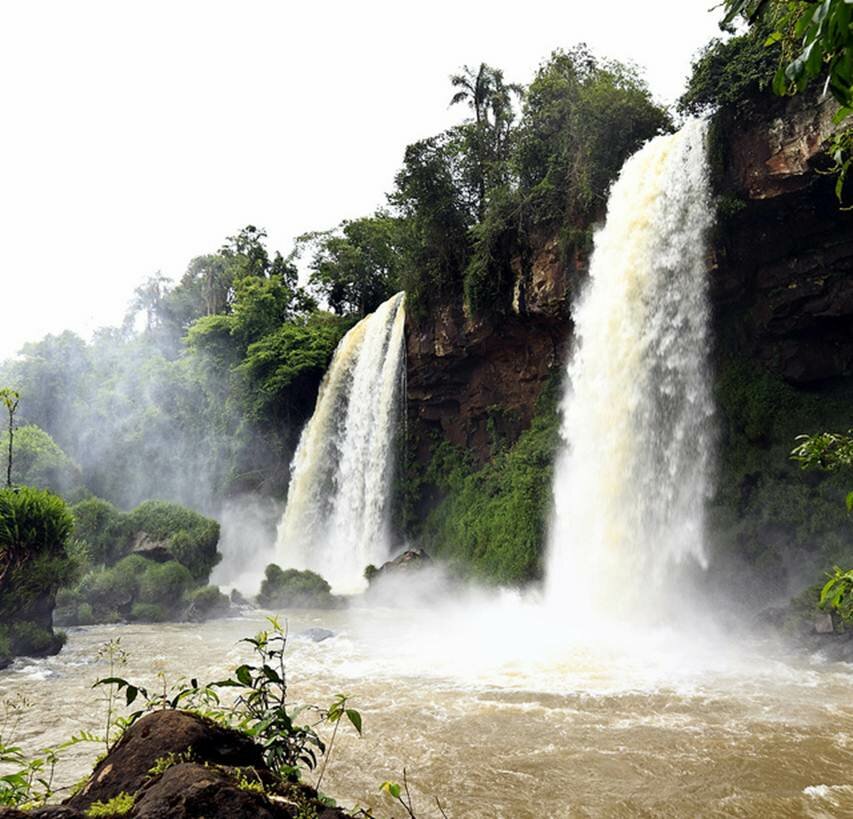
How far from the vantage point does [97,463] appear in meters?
31.9

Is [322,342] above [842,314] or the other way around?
above

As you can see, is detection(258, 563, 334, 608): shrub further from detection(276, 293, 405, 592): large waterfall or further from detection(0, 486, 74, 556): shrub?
detection(0, 486, 74, 556): shrub

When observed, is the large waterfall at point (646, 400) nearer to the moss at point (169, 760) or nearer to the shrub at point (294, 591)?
the shrub at point (294, 591)

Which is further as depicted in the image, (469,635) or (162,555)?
(162,555)

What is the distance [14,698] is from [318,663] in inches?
152

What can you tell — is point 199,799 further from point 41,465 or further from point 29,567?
point 41,465

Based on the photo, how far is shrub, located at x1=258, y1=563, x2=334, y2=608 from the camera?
16266 mm

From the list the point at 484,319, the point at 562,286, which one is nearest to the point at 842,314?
the point at 562,286

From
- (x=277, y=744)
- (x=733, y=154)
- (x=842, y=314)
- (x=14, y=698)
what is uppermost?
(x=733, y=154)

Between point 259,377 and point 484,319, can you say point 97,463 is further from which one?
point 484,319

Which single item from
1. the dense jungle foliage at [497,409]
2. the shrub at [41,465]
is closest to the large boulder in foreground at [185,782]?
the dense jungle foliage at [497,409]

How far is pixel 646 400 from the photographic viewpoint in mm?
14039

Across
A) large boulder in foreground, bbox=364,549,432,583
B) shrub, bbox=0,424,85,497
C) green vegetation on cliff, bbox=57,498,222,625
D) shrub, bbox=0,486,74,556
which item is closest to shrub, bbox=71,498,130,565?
green vegetation on cliff, bbox=57,498,222,625

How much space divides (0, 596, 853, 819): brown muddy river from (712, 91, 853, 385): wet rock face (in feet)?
20.7
